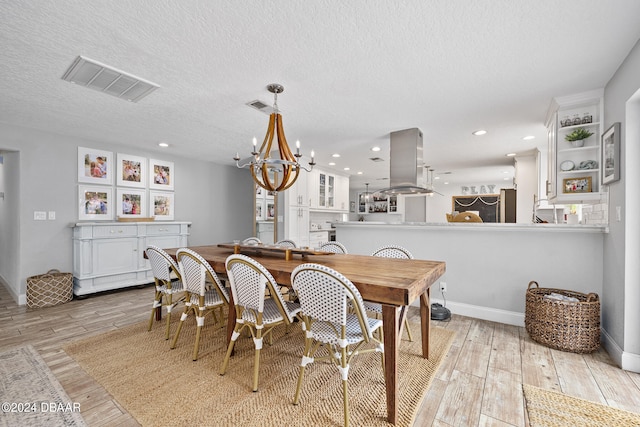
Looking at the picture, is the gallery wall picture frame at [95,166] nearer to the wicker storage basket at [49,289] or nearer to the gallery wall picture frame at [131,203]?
the gallery wall picture frame at [131,203]

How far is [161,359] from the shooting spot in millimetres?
2342

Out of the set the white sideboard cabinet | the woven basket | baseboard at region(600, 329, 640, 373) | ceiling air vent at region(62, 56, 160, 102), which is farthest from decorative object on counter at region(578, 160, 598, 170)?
the white sideboard cabinet

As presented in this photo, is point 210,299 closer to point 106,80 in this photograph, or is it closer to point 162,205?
point 106,80

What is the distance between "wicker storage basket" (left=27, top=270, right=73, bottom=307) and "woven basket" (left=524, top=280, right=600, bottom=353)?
5301 mm

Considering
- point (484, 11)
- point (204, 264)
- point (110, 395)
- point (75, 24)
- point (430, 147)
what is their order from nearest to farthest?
point (484, 11), point (75, 24), point (110, 395), point (204, 264), point (430, 147)

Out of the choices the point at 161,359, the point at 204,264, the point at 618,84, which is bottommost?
the point at 161,359

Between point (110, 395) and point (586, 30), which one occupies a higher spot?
point (586, 30)

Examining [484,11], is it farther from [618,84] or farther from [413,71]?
[618,84]

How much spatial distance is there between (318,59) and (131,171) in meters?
4.07

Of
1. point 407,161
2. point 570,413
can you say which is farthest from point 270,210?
point 570,413

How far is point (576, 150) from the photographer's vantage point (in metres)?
2.83

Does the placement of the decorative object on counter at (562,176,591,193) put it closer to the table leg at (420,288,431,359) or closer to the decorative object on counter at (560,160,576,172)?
the decorative object on counter at (560,160,576,172)

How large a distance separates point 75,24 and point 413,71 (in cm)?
222

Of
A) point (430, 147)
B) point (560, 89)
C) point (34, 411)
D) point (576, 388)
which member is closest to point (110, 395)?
point (34, 411)
